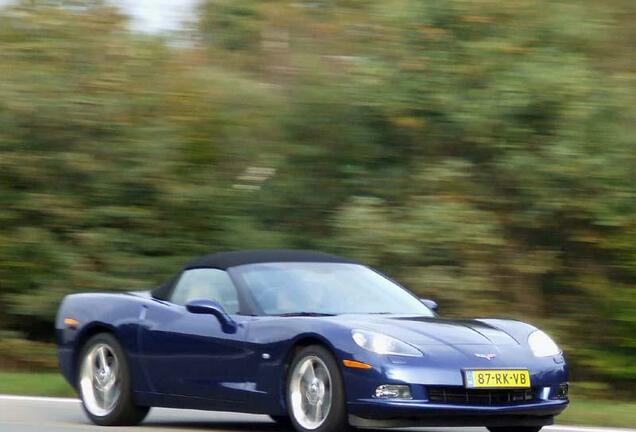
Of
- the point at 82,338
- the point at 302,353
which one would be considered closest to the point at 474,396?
the point at 302,353

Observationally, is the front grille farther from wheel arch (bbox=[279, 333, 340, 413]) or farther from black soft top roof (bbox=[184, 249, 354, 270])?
black soft top roof (bbox=[184, 249, 354, 270])

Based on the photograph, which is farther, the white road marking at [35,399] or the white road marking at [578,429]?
the white road marking at [35,399]

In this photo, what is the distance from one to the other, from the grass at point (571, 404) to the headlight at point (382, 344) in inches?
100

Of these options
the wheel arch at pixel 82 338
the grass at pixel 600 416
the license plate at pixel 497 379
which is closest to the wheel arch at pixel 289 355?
the license plate at pixel 497 379

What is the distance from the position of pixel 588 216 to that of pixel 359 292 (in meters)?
6.15

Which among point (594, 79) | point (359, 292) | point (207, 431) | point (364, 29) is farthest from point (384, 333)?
point (364, 29)

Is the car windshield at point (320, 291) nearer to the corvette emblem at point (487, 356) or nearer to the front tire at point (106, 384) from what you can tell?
the corvette emblem at point (487, 356)

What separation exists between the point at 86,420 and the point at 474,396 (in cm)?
341

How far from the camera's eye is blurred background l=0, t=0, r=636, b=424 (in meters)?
14.8

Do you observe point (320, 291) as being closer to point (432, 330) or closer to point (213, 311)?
point (213, 311)

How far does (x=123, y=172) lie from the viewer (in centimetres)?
1631

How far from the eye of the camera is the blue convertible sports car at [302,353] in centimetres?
780

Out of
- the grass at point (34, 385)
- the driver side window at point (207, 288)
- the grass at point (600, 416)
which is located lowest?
the grass at point (34, 385)

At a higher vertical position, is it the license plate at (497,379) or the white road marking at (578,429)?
the license plate at (497,379)
